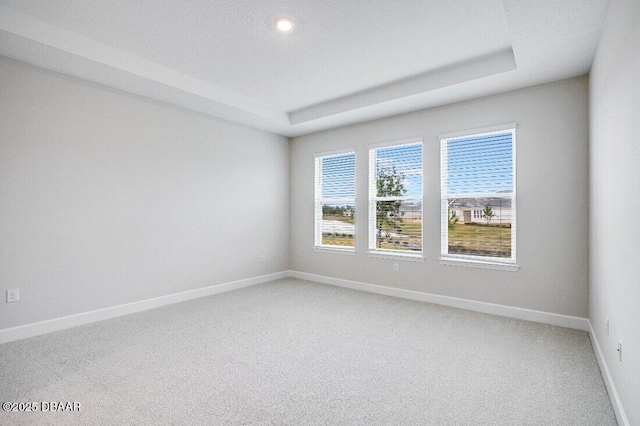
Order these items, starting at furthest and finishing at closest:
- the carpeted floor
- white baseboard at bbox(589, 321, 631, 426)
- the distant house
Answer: the distant house, the carpeted floor, white baseboard at bbox(589, 321, 631, 426)

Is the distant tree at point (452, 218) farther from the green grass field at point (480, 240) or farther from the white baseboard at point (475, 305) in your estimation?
the white baseboard at point (475, 305)

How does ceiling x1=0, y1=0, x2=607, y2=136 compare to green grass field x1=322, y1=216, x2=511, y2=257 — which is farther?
green grass field x1=322, y1=216, x2=511, y2=257

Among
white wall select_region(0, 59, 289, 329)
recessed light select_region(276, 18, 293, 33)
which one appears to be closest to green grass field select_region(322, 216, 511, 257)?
white wall select_region(0, 59, 289, 329)

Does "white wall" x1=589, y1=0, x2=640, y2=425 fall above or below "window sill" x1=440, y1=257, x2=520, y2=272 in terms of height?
above

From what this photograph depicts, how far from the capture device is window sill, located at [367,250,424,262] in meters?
4.55

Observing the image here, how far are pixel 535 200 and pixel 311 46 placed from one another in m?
2.89

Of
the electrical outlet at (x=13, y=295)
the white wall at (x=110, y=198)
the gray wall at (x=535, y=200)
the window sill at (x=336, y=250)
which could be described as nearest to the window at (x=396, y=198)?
the gray wall at (x=535, y=200)

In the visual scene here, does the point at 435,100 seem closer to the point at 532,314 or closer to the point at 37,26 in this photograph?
the point at 532,314

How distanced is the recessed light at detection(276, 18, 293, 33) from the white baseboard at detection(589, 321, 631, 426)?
3.39 m

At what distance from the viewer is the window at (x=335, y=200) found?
5.41 meters

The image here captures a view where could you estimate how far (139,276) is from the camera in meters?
4.06

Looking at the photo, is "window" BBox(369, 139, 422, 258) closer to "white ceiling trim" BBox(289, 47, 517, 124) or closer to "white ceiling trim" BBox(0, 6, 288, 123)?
"white ceiling trim" BBox(289, 47, 517, 124)

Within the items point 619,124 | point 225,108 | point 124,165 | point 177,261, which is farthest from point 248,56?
point 619,124

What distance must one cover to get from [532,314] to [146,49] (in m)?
4.85
